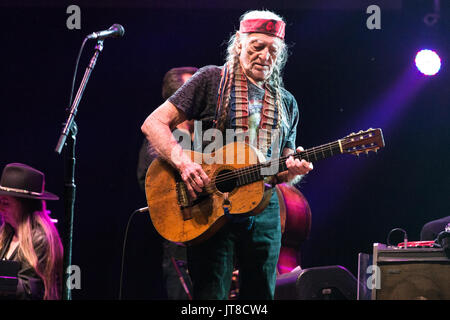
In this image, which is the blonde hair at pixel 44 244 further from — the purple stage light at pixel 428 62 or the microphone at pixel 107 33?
the purple stage light at pixel 428 62

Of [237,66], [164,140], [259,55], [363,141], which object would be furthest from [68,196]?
[363,141]

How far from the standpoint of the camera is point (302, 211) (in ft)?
16.0

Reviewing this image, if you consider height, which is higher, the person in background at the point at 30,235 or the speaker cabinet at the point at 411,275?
the person in background at the point at 30,235

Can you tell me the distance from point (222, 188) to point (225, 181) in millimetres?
45

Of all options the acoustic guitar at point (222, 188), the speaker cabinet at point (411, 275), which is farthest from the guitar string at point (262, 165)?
the speaker cabinet at point (411, 275)

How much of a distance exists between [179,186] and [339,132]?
2.86 m

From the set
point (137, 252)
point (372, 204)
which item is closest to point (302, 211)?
point (372, 204)

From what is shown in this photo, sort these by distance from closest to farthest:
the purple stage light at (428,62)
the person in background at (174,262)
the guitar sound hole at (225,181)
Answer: the guitar sound hole at (225,181) → the person in background at (174,262) → the purple stage light at (428,62)

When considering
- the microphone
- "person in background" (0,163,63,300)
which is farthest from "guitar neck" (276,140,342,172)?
"person in background" (0,163,63,300)

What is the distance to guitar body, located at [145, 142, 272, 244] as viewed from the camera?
279 cm

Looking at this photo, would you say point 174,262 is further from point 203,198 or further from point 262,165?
point 262,165

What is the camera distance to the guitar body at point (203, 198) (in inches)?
110

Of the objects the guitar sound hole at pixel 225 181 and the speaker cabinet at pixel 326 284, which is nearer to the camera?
the guitar sound hole at pixel 225 181

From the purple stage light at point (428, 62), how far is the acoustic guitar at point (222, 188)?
2.56 meters
